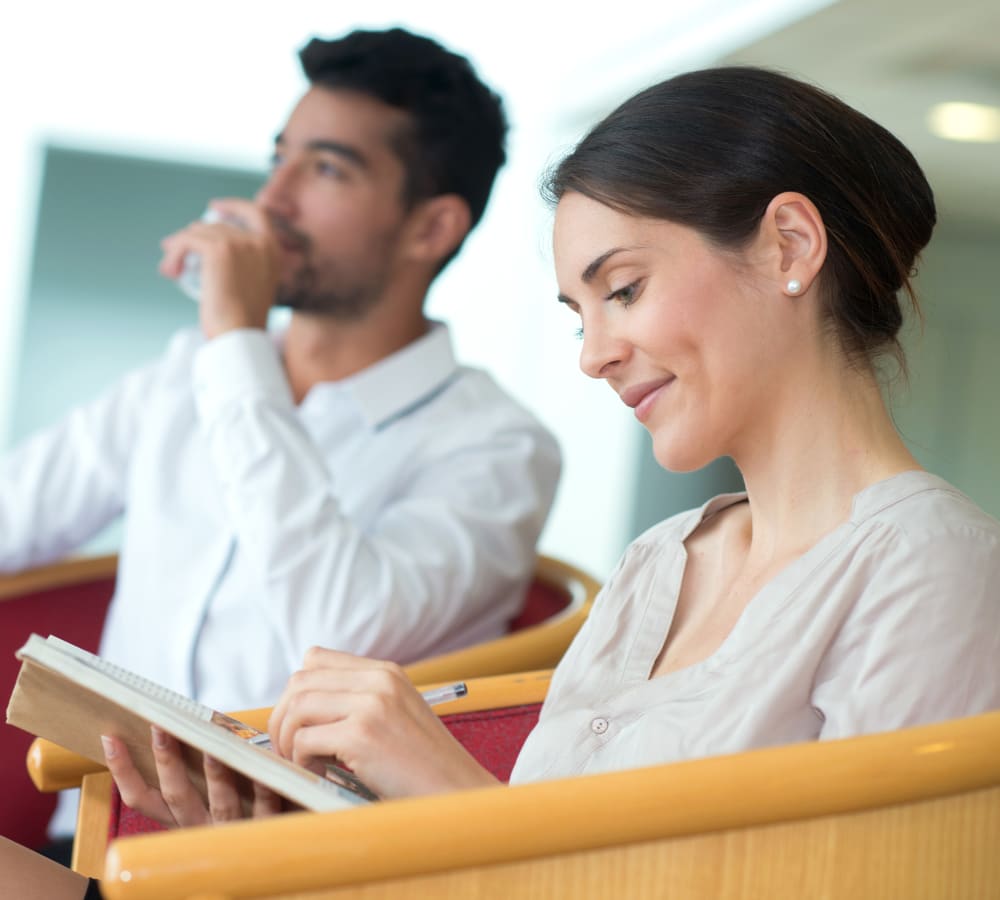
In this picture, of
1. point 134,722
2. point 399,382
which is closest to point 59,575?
point 399,382

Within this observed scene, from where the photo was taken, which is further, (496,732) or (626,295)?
(496,732)

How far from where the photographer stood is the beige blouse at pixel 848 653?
2.55 ft

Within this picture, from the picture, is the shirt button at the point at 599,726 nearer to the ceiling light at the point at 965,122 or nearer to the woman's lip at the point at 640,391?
the woman's lip at the point at 640,391

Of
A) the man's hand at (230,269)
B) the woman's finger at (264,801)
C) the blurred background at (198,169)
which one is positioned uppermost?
the blurred background at (198,169)

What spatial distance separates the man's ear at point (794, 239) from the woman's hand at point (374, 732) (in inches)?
16.0

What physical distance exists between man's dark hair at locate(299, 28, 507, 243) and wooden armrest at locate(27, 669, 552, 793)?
0.90 m

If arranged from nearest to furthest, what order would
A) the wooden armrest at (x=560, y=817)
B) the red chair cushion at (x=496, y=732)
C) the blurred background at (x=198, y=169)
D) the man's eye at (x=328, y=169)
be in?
the wooden armrest at (x=560, y=817)
the red chair cushion at (x=496, y=732)
the man's eye at (x=328, y=169)
the blurred background at (x=198, y=169)

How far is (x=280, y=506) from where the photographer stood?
1.50m

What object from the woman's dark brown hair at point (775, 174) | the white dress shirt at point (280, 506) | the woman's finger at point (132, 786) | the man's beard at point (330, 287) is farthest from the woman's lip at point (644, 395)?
the man's beard at point (330, 287)

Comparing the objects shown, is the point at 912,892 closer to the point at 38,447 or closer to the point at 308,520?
the point at 308,520

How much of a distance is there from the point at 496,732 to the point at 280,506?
0.46 metres

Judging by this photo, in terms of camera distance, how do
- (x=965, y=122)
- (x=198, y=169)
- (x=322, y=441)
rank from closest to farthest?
(x=965, y=122)
(x=322, y=441)
(x=198, y=169)

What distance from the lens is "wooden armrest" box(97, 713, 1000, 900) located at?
1.88 feet

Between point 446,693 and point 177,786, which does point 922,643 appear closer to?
point 446,693
